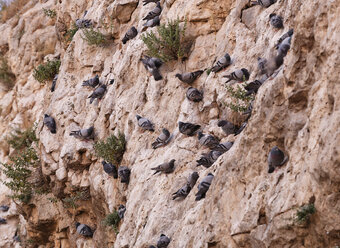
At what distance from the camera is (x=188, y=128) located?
33.1 ft

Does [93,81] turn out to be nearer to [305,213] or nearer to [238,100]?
[238,100]

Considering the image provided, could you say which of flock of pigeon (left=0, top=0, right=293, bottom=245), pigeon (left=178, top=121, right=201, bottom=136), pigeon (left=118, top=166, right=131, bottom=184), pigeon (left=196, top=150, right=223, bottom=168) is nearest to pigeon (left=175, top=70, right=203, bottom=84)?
flock of pigeon (left=0, top=0, right=293, bottom=245)

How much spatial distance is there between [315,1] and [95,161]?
8100mm

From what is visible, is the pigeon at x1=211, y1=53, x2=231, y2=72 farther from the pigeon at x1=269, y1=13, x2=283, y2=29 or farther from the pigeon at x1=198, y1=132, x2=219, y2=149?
the pigeon at x1=198, y1=132, x2=219, y2=149

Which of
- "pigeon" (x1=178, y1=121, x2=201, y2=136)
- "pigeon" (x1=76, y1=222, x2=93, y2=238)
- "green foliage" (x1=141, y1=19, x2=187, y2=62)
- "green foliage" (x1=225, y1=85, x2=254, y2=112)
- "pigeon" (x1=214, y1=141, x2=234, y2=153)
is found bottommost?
"pigeon" (x1=76, y1=222, x2=93, y2=238)

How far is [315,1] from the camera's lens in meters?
6.46

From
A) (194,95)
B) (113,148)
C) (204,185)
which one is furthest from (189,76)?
(204,185)

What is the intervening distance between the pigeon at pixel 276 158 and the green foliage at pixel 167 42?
5.52 metres

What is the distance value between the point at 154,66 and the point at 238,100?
294 centimetres

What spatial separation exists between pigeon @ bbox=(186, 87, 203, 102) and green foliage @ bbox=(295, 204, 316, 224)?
203 inches

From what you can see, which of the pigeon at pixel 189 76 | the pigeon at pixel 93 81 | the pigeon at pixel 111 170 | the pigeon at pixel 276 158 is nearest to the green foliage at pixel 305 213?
the pigeon at pixel 276 158

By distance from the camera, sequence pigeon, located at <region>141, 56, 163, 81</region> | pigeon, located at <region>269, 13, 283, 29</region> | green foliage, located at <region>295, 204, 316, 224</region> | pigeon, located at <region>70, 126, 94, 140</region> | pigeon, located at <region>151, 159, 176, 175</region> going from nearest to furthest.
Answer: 1. green foliage, located at <region>295, 204, 316, 224</region>
2. pigeon, located at <region>269, 13, 283, 29</region>
3. pigeon, located at <region>151, 159, 176, 175</region>
4. pigeon, located at <region>141, 56, 163, 81</region>
5. pigeon, located at <region>70, 126, 94, 140</region>

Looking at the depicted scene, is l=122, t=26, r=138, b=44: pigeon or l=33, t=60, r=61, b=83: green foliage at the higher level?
l=122, t=26, r=138, b=44: pigeon

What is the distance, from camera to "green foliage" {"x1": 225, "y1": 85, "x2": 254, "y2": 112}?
919cm
